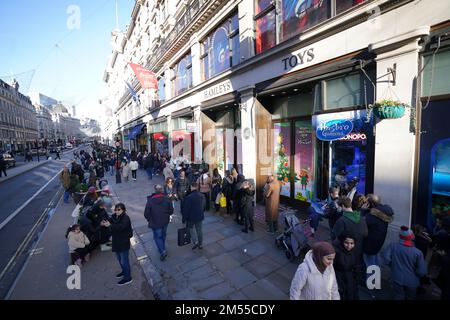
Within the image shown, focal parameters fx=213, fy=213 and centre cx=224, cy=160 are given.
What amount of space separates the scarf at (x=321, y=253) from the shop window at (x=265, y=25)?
24.7 feet

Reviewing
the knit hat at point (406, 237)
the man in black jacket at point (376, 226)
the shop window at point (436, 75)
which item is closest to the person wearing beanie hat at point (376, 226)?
the man in black jacket at point (376, 226)

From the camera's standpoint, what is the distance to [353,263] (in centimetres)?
315

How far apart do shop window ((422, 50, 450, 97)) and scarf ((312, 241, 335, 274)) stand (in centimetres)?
419

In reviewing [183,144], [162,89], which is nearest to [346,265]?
[183,144]

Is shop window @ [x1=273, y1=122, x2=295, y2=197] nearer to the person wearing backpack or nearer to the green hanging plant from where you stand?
the green hanging plant

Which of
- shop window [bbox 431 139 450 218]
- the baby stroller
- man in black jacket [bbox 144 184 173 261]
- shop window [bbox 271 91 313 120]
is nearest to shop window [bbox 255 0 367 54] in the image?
shop window [bbox 271 91 313 120]

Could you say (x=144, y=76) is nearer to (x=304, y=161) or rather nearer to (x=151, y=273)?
→ (x=304, y=161)

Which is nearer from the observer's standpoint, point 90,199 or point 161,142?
point 90,199

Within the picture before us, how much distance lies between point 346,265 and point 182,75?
15.2 m

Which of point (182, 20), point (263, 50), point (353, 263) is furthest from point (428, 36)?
point (182, 20)

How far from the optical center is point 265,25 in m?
8.23

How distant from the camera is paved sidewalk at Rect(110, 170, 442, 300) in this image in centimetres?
396

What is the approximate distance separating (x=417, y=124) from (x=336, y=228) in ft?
10.0
